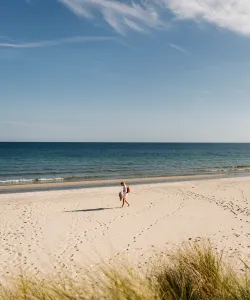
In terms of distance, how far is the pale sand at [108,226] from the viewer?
9188 mm

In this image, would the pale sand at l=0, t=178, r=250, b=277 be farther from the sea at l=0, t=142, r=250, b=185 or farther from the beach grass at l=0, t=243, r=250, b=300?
the sea at l=0, t=142, r=250, b=185

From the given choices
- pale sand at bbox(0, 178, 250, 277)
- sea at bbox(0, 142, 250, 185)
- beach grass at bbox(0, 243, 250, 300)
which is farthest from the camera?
sea at bbox(0, 142, 250, 185)

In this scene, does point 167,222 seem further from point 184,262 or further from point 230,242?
point 184,262

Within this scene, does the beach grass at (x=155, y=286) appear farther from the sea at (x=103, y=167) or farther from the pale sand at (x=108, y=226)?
the sea at (x=103, y=167)

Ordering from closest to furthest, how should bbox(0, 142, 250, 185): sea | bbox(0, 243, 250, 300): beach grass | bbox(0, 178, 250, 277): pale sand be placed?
bbox(0, 243, 250, 300): beach grass < bbox(0, 178, 250, 277): pale sand < bbox(0, 142, 250, 185): sea

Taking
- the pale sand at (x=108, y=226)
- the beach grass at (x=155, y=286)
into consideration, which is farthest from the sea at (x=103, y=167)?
the beach grass at (x=155, y=286)

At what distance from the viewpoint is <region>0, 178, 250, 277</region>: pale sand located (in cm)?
919

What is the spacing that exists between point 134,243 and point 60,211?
657cm

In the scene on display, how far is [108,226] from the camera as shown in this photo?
1246 centimetres

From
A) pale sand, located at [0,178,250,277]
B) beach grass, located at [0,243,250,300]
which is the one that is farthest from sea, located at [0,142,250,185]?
beach grass, located at [0,243,250,300]

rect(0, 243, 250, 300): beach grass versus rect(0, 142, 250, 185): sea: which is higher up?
rect(0, 243, 250, 300): beach grass

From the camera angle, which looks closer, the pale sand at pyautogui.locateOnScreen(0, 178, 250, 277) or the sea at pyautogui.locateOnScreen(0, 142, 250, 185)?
the pale sand at pyautogui.locateOnScreen(0, 178, 250, 277)

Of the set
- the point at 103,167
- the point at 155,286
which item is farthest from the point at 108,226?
the point at 103,167

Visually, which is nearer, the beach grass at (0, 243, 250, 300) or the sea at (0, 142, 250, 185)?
the beach grass at (0, 243, 250, 300)
